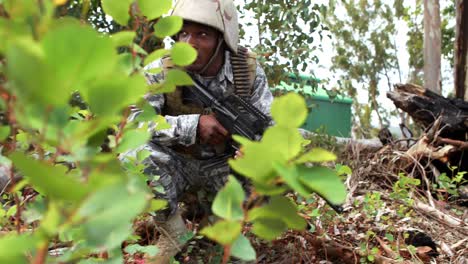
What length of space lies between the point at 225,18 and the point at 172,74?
182cm

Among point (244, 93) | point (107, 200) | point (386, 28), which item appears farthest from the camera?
point (386, 28)

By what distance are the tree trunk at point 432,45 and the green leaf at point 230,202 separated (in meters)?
11.9

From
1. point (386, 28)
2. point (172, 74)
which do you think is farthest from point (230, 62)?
point (386, 28)

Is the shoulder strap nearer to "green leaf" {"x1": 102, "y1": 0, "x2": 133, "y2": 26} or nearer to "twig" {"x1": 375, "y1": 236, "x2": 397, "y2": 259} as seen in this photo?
"twig" {"x1": 375, "y1": 236, "x2": 397, "y2": 259}

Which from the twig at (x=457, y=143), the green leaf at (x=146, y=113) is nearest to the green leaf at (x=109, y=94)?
the green leaf at (x=146, y=113)

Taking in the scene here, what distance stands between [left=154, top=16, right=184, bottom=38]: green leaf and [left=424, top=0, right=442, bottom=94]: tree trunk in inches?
465

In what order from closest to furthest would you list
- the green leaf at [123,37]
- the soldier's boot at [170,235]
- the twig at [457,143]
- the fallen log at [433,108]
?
the green leaf at [123,37], the soldier's boot at [170,235], the twig at [457,143], the fallen log at [433,108]

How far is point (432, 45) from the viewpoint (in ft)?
39.7

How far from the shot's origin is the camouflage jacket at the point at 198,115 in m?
2.29

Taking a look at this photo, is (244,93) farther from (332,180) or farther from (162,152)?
(332,180)

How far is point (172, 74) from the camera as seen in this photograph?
650 millimetres

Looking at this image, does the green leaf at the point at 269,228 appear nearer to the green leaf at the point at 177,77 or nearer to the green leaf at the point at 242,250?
the green leaf at the point at 242,250

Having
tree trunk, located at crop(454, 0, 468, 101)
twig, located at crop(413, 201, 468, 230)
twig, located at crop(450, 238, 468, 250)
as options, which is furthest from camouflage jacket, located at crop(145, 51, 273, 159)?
tree trunk, located at crop(454, 0, 468, 101)

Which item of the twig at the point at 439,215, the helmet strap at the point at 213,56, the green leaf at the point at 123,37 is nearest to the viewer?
the green leaf at the point at 123,37
